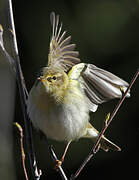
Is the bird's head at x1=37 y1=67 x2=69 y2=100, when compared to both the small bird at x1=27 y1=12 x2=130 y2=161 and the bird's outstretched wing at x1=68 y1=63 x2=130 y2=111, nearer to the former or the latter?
the small bird at x1=27 y1=12 x2=130 y2=161

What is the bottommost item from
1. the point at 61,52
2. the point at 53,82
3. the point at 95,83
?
the point at 95,83

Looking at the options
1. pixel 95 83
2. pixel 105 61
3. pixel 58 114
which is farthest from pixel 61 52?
pixel 105 61

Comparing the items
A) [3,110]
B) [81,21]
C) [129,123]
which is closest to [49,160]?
[129,123]

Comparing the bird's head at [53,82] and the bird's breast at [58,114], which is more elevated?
the bird's head at [53,82]

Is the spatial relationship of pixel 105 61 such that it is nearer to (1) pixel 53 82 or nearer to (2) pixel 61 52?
(2) pixel 61 52

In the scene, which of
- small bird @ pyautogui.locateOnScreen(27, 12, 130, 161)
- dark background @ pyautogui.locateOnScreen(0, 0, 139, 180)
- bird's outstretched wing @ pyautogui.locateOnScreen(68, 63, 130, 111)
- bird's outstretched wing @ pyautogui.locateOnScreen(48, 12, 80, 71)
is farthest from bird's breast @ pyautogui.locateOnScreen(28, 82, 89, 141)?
dark background @ pyautogui.locateOnScreen(0, 0, 139, 180)

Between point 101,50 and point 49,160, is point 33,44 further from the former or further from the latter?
point 49,160

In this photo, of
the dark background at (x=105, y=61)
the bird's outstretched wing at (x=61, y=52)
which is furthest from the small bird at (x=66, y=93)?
the dark background at (x=105, y=61)

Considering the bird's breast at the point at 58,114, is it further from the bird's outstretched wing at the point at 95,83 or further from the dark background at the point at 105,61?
the dark background at the point at 105,61
